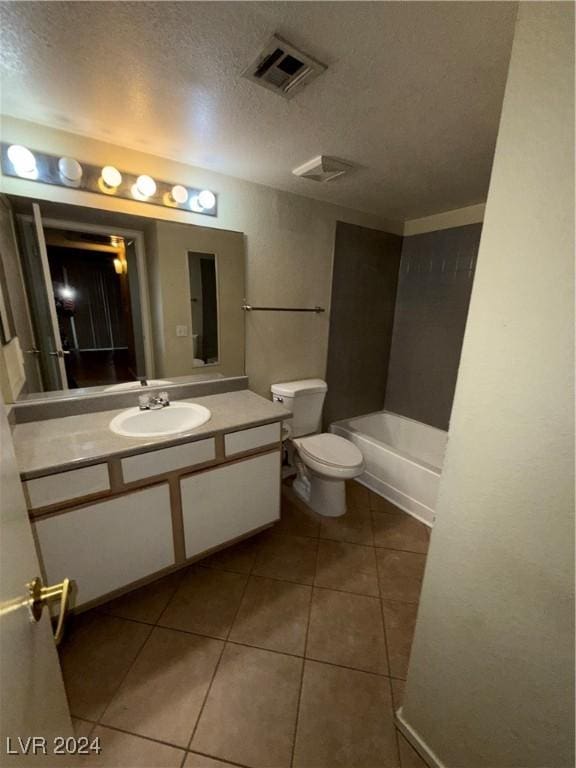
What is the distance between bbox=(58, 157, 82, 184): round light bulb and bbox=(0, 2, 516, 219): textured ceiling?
0.14 metres

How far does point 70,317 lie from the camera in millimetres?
1523

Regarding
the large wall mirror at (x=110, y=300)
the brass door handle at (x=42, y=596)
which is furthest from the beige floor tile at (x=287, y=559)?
the brass door handle at (x=42, y=596)

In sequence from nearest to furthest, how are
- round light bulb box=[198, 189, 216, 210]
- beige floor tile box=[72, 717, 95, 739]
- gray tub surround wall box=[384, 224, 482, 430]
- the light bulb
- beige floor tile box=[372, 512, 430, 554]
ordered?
beige floor tile box=[72, 717, 95, 739] < the light bulb < round light bulb box=[198, 189, 216, 210] < beige floor tile box=[372, 512, 430, 554] < gray tub surround wall box=[384, 224, 482, 430]

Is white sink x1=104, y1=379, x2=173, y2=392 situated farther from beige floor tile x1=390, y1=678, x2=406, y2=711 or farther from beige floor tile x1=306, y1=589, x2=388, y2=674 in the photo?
beige floor tile x1=390, y1=678, x2=406, y2=711

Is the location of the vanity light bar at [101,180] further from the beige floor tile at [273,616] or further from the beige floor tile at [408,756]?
the beige floor tile at [408,756]

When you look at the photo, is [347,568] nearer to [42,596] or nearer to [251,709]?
[251,709]

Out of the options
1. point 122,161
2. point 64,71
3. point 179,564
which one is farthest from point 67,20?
point 179,564

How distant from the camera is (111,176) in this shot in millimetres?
1490

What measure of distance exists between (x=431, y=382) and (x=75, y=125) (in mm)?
2898

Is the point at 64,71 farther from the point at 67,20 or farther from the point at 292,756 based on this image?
the point at 292,756

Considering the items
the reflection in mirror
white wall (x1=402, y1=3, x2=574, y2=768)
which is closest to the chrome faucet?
the reflection in mirror

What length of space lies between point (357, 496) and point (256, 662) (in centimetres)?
134

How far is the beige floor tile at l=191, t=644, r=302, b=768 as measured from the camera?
101cm

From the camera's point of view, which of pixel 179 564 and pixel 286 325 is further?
pixel 286 325
